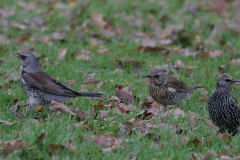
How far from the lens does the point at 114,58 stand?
7.72m

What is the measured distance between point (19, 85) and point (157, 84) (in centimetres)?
231

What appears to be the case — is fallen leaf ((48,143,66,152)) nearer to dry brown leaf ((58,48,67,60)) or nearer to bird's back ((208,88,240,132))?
bird's back ((208,88,240,132))

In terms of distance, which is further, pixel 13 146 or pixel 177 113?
pixel 177 113

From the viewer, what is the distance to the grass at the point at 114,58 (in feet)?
13.9

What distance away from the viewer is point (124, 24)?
10.5m

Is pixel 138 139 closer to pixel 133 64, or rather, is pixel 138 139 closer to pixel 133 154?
pixel 133 154

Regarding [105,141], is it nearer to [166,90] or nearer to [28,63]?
[166,90]

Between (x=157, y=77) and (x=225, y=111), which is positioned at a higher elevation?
(x=157, y=77)

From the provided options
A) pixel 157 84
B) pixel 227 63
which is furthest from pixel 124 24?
pixel 157 84

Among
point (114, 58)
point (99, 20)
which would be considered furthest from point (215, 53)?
point (99, 20)

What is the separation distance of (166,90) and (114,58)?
202cm

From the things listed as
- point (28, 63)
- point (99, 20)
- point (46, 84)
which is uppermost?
point (99, 20)

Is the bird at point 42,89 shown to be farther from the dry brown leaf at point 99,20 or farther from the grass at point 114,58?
the dry brown leaf at point 99,20

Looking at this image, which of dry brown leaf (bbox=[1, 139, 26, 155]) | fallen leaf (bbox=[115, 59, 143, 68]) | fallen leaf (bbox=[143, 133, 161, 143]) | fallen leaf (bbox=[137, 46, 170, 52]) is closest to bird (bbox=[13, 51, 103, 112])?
fallen leaf (bbox=[143, 133, 161, 143])
